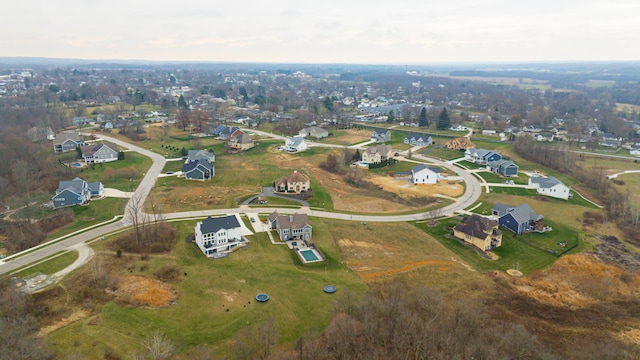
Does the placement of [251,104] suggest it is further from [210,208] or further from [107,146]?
[210,208]

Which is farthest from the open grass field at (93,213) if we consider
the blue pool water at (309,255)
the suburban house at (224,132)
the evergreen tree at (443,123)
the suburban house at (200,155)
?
the evergreen tree at (443,123)

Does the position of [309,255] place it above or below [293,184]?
below

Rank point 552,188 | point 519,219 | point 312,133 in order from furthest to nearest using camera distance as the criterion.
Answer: point 312,133
point 552,188
point 519,219

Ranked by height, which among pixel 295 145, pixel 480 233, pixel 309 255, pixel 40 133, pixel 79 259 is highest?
pixel 40 133

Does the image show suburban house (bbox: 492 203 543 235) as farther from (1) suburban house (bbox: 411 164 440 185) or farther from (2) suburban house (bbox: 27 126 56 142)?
(2) suburban house (bbox: 27 126 56 142)

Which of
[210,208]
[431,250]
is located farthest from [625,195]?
[210,208]

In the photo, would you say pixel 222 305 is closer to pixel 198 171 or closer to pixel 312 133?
pixel 198 171

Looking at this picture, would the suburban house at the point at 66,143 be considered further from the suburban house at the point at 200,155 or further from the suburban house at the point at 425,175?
the suburban house at the point at 425,175

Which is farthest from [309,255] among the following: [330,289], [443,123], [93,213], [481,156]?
[443,123]
